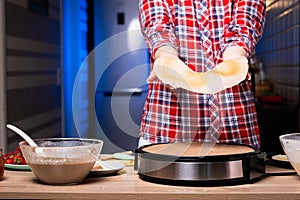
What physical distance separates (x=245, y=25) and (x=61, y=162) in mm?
802

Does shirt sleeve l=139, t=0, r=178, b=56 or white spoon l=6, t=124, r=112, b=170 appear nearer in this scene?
white spoon l=6, t=124, r=112, b=170

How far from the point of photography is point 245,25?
1.96m

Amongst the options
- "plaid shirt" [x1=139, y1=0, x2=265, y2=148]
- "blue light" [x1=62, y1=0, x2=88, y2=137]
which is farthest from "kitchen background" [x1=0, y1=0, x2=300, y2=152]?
"plaid shirt" [x1=139, y1=0, x2=265, y2=148]

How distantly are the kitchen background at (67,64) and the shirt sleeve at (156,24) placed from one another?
1.12 ft

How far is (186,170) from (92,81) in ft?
15.6

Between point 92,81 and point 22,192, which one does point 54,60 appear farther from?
point 22,192

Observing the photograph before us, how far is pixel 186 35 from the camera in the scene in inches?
82.1

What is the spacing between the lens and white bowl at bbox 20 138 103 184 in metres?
1.55

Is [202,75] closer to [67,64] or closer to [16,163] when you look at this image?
[16,163]

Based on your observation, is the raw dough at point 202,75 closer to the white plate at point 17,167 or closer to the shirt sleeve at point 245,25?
the shirt sleeve at point 245,25

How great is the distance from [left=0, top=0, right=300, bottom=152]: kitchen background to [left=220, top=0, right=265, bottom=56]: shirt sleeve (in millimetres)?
471

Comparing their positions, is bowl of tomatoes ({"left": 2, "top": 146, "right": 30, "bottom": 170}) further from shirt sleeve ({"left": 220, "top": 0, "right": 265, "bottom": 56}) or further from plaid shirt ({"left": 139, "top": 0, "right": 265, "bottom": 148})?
shirt sleeve ({"left": 220, "top": 0, "right": 265, "bottom": 56})

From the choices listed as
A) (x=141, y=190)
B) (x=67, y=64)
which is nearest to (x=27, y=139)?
(x=141, y=190)

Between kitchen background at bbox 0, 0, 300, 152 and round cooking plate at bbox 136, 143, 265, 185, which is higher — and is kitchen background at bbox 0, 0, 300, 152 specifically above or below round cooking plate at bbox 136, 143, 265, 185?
above
